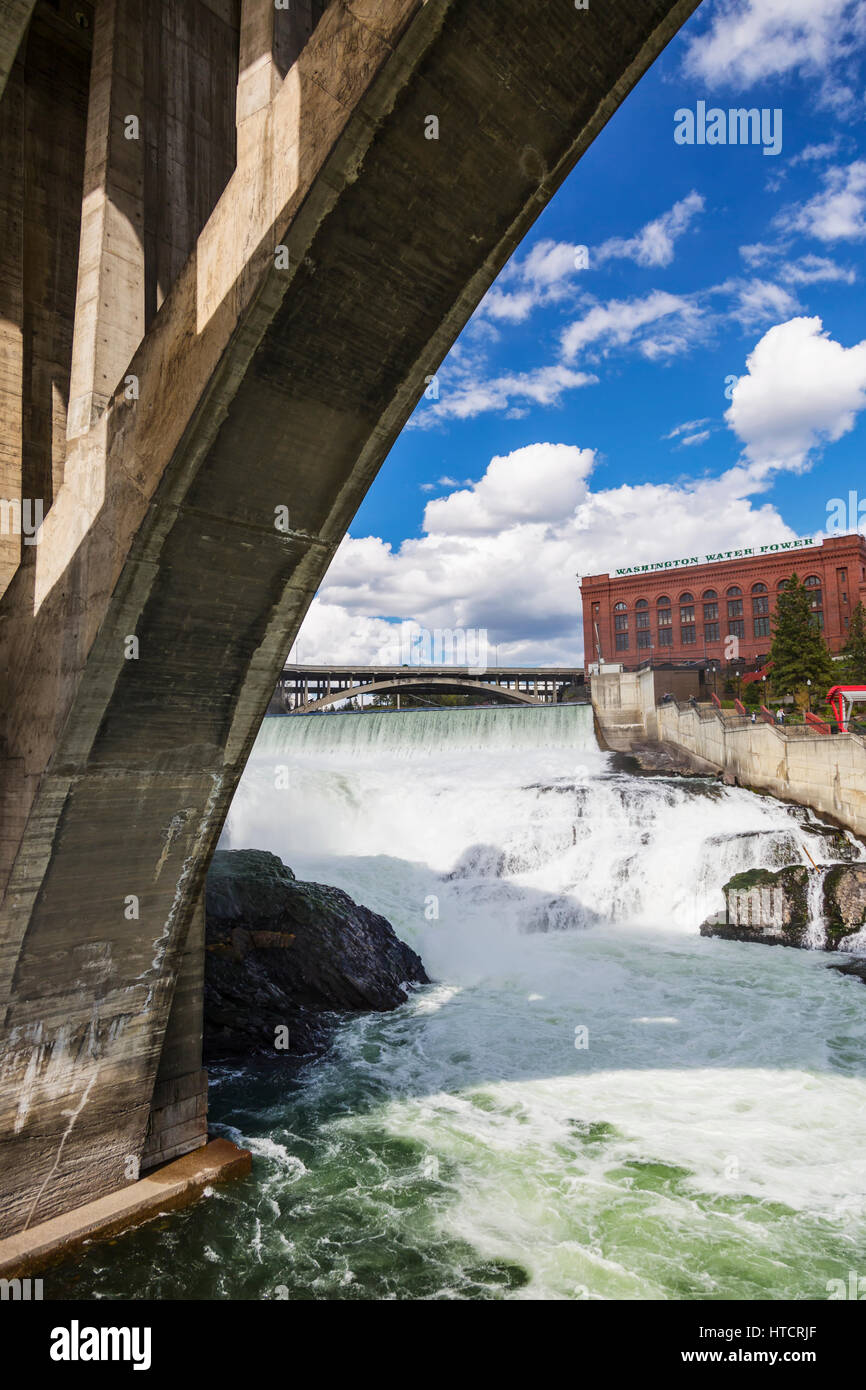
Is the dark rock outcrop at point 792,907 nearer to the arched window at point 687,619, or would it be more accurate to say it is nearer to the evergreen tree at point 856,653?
the evergreen tree at point 856,653

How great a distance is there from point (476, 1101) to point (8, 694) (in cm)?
766

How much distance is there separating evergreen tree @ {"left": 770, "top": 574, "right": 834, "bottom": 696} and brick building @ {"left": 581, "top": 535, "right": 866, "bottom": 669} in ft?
→ 82.0

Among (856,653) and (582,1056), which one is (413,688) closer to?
(856,653)

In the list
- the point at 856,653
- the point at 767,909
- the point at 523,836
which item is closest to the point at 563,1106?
the point at 767,909

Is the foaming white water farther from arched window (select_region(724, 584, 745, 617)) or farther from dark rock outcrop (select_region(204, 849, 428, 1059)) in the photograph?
arched window (select_region(724, 584, 745, 617))

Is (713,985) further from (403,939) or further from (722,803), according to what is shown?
(722,803)

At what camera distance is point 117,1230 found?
6836mm

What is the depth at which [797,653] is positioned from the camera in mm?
40094

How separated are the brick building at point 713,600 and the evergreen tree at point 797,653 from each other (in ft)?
82.0

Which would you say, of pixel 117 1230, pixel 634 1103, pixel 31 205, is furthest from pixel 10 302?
pixel 634 1103

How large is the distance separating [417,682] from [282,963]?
5910cm

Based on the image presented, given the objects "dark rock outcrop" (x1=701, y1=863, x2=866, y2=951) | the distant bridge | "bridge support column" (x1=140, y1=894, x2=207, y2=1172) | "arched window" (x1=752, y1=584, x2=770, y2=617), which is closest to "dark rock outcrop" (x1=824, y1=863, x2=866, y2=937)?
"dark rock outcrop" (x1=701, y1=863, x2=866, y2=951)

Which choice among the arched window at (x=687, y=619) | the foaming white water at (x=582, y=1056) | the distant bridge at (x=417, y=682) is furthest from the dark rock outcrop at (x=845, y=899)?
the arched window at (x=687, y=619)

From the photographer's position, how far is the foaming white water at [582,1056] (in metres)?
7.17
